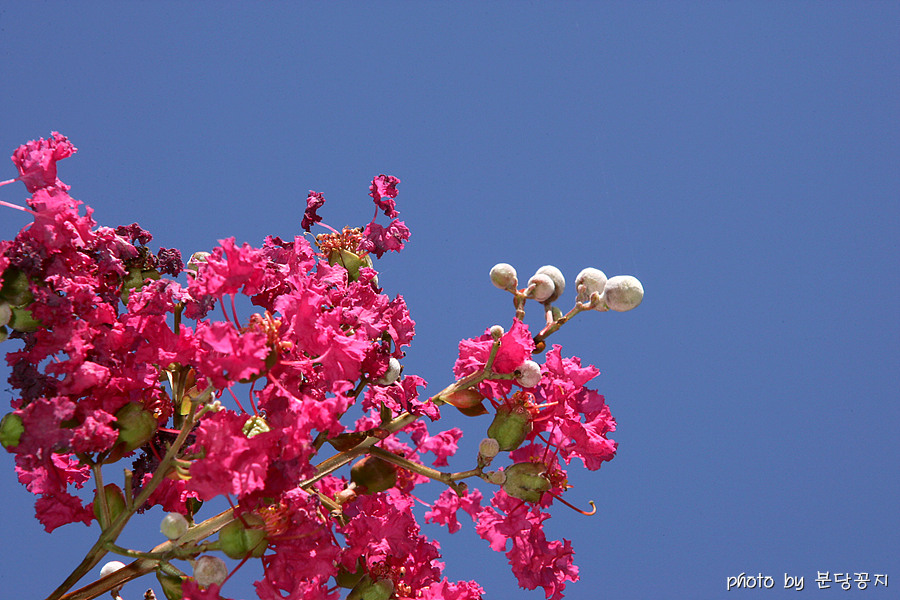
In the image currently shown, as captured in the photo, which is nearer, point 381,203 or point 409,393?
point 409,393

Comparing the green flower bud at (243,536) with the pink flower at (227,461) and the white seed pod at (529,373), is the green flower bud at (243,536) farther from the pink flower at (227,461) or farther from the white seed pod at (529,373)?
the white seed pod at (529,373)

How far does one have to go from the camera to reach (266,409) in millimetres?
576

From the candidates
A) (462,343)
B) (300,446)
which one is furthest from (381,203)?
(300,446)

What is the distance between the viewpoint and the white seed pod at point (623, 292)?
0.64 meters

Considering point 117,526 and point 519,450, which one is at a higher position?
point 519,450

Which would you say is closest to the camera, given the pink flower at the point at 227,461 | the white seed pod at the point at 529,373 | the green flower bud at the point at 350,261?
the pink flower at the point at 227,461

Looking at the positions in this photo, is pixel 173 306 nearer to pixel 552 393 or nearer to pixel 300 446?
pixel 300 446

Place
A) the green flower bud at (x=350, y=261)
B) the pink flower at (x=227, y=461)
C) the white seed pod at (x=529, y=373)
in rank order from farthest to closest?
1. the green flower bud at (x=350, y=261)
2. the white seed pod at (x=529, y=373)
3. the pink flower at (x=227, y=461)

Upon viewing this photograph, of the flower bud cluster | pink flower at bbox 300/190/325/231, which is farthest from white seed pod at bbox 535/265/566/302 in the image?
pink flower at bbox 300/190/325/231

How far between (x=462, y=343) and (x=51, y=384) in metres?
0.31

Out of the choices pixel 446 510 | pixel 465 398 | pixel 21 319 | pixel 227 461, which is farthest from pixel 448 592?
pixel 21 319

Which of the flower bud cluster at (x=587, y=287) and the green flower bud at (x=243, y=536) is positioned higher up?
the flower bud cluster at (x=587, y=287)

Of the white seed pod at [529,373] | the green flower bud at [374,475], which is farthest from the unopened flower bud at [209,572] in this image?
the white seed pod at [529,373]

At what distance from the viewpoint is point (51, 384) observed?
1.90 ft
